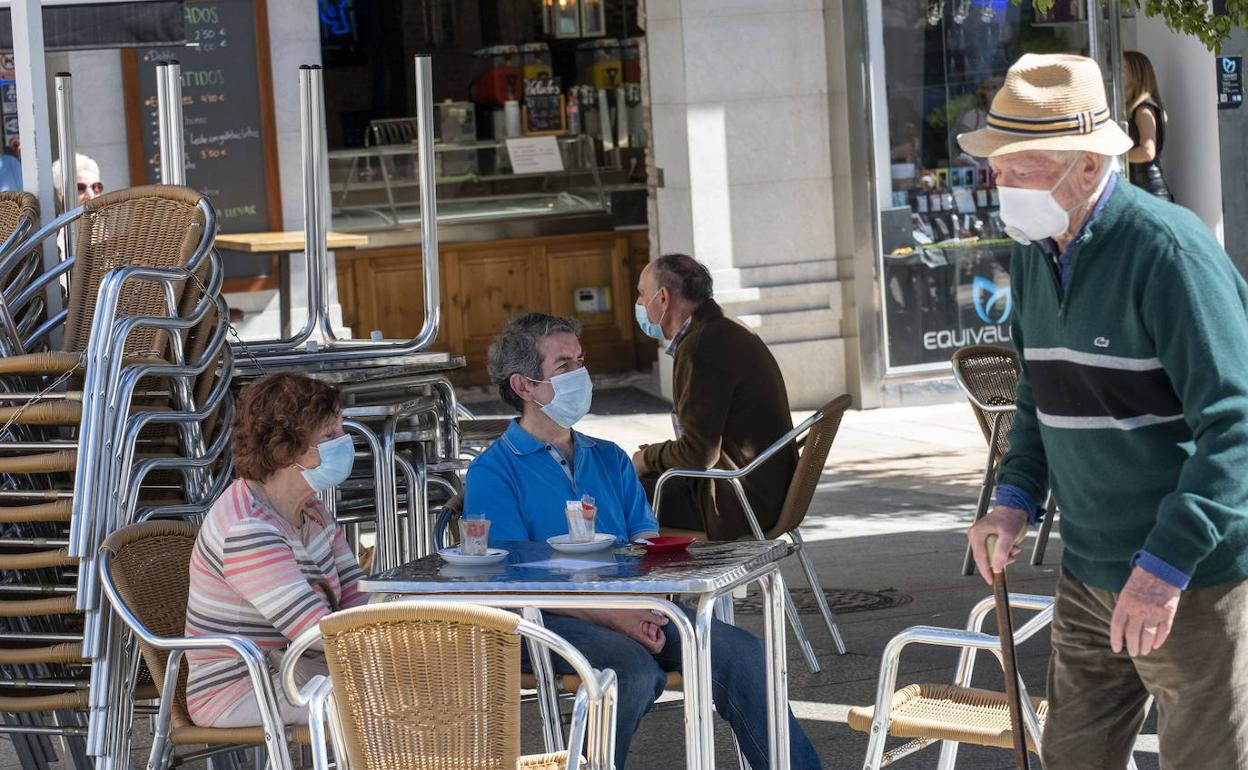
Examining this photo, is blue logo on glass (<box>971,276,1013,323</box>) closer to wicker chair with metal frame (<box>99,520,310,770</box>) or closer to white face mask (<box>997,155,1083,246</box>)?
wicker chair with metal frame (<box>99,520,310,770</box>)

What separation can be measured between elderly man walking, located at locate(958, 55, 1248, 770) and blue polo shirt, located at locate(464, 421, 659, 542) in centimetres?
143

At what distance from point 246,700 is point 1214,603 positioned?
215cm

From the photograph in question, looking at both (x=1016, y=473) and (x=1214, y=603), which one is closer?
(x=1214, y=603)

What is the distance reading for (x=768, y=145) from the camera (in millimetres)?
11367

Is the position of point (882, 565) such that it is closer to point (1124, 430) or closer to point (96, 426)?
point (96, 426)

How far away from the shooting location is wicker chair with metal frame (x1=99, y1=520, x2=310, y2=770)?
13.2 feet

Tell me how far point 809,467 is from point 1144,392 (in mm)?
2619

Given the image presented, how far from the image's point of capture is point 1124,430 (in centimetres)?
331

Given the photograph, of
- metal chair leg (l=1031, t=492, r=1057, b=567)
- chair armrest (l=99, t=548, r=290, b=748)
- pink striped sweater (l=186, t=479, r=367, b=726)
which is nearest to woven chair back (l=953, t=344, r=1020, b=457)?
metal chair leg (l=1031, t=492, r=1057, b=567)

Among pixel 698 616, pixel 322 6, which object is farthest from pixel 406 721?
pixel 322 6

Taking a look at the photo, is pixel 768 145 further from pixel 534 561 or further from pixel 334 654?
pixel 334 654

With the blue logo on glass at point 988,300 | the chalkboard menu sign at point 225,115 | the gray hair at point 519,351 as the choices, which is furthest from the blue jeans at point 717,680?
the blue logo on glass at point 988,300

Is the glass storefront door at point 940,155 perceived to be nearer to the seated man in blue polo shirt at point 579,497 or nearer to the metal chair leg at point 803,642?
the metal chair leg at point 803,642

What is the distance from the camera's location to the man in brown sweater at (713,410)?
5.96 m
